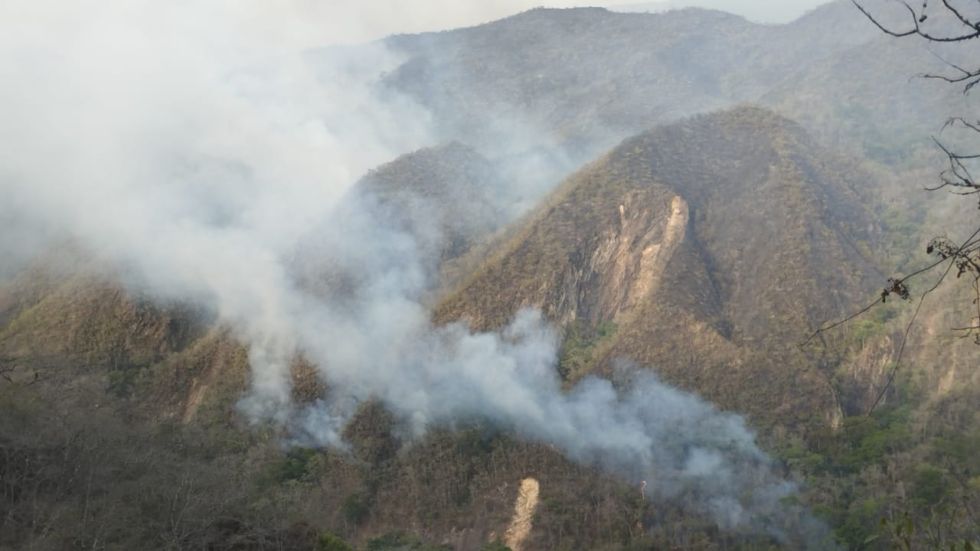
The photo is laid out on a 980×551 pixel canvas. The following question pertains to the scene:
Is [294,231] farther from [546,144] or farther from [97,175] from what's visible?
[546,144]

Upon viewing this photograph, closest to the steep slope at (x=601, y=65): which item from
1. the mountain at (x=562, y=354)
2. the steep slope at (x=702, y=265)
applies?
the mountain at (x=562, y=354)

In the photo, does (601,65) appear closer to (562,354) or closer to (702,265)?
(702,265)

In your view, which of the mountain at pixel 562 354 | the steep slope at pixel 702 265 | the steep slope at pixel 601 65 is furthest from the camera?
the steep slope at pixel 601 65

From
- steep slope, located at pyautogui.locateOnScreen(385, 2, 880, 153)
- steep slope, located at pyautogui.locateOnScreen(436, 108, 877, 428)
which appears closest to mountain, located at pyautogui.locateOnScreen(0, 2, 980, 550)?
steep slope, located at pyautogui.locateOnScreen(436, 108, 877, 428)

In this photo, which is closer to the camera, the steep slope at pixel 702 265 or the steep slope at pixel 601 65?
the steep slope at pixel 702 265

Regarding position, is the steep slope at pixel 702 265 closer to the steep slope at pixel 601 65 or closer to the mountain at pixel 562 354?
the mountain at pixel 562 354

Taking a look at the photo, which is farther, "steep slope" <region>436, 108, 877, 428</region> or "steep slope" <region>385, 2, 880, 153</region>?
"steep slope" <region>385, 2, 880, 153</region>

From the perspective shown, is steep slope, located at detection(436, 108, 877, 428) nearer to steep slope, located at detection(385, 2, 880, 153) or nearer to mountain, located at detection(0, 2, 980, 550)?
mountain, located at detection(0, 2, 980, 550)

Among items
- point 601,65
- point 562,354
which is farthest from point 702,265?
point 601,65

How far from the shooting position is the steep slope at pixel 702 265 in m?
48.7

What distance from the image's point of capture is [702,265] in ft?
191

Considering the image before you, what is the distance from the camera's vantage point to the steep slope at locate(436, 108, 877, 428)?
4872 cm

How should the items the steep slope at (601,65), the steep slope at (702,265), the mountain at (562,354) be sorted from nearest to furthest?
the mountain at (562,354)
the steep slope at (702,265)
the steep slope at (601,65)

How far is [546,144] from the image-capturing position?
314 feet
